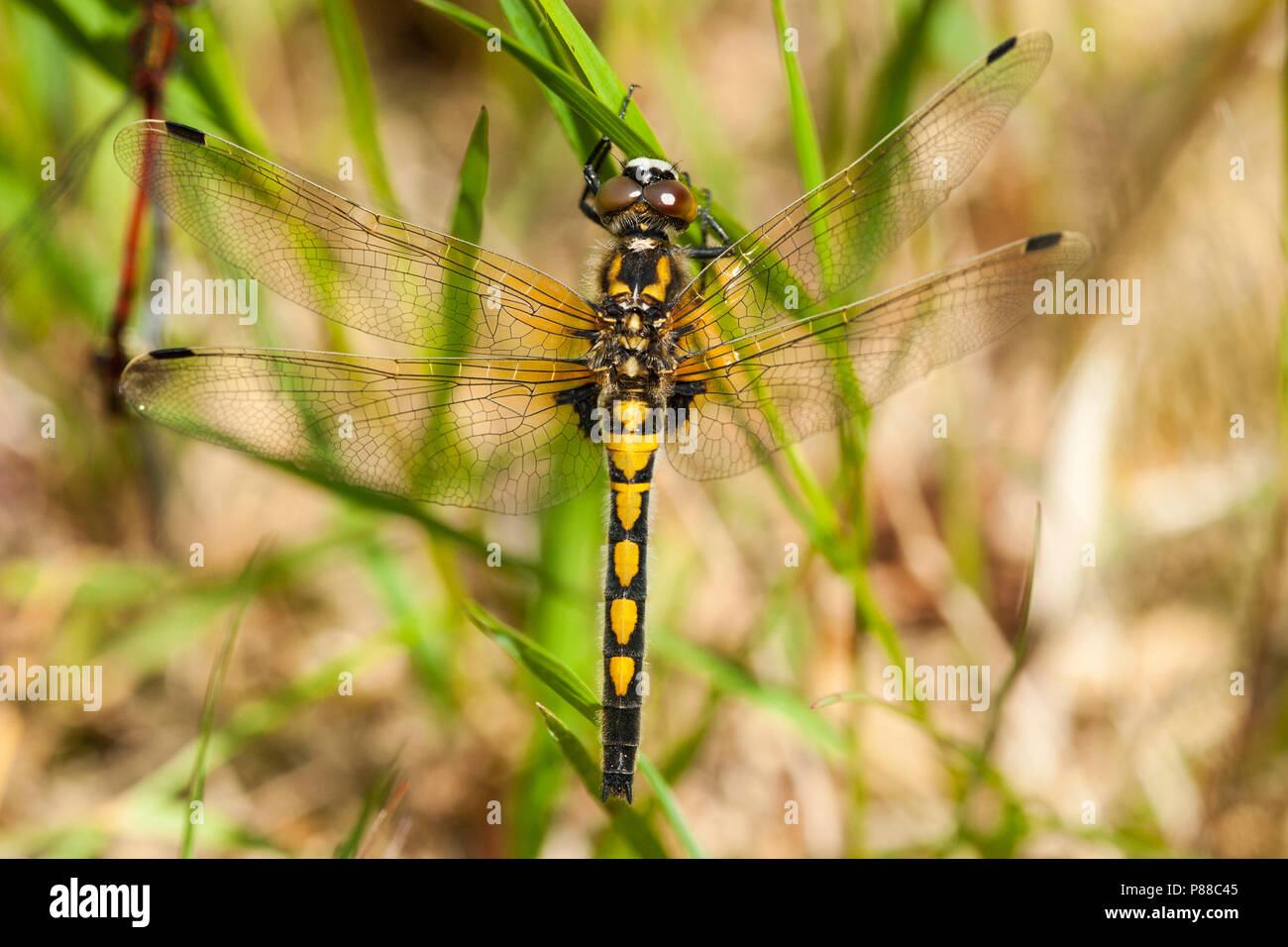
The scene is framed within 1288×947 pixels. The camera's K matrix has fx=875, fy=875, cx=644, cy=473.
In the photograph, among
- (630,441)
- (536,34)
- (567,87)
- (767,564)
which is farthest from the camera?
(767,564)

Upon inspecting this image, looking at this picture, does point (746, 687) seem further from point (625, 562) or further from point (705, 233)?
point (705, 233)

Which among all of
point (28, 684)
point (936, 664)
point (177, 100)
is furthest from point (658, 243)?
point (28, 684)

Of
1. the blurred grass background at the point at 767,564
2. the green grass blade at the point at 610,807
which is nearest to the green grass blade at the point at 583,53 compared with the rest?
the blurred grass background at the point at 767,564

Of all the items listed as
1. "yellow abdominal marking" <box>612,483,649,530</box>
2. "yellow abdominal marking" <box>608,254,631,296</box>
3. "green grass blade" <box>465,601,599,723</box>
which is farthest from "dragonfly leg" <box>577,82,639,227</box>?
"green grass blade" <box>465,601,599,723</box>

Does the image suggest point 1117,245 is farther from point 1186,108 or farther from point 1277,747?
point 1277,747

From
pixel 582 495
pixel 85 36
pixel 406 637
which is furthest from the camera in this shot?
pixel 406 637

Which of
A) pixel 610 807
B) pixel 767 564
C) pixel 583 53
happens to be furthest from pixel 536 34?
pixel 767 564
